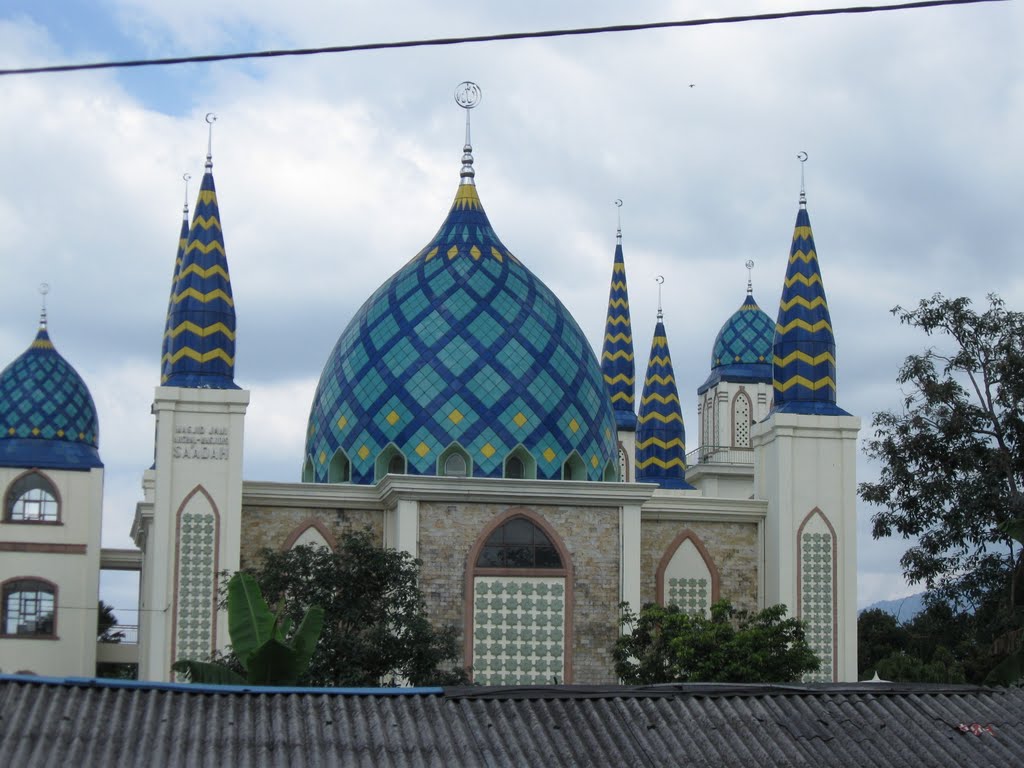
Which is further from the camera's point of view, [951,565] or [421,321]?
[421,321]

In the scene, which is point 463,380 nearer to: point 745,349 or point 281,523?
point 281,523

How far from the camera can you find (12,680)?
858 cm

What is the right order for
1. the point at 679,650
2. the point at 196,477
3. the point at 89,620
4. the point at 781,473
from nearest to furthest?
the point at 679,650 → the point at 196,477 → the point at 781,473 → the point at 89,620

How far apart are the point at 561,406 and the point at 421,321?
2025mm

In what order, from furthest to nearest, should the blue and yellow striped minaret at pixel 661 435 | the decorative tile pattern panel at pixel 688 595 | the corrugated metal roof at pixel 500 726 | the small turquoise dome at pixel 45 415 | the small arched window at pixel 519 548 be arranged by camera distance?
the blue and yellow striped minaret at pixel 661 435, the small turquoise dome at pixel 45 415, the decorative tile pattern panel at pixel 688 595, the small arched window at pixel 519 548, the corrugated metal roof at pixel 500 726

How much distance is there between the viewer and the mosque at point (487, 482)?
63.6ft

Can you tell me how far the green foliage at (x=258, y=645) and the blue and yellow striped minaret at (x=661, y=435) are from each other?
1469 centimetres

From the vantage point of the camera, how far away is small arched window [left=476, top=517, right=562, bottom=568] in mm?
19734

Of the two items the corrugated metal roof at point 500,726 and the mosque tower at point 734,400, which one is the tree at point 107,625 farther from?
the corrugated metal roof at point 500,726

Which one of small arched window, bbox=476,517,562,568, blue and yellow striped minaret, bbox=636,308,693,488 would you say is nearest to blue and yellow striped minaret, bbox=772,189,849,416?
small arched window, bbox=476,517,562,568

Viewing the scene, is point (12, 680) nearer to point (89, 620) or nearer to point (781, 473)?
point (781, 473)

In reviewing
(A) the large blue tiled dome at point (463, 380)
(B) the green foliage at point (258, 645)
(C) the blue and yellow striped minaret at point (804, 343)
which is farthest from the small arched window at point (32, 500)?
(B) the green foliage at point (258, 645)

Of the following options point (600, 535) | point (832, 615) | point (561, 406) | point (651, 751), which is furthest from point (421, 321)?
point (651, 751)

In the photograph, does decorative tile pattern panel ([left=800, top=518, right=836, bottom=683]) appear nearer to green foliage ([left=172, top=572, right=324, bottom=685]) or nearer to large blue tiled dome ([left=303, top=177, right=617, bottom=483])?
large blue tiled dome ([left=303, top=177, right=617, bottom=483])
